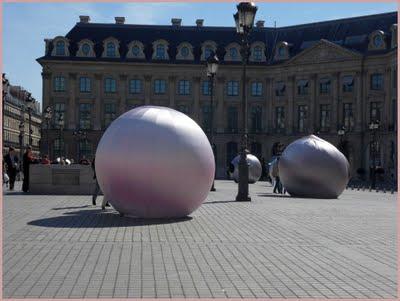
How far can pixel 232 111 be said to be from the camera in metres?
86.9

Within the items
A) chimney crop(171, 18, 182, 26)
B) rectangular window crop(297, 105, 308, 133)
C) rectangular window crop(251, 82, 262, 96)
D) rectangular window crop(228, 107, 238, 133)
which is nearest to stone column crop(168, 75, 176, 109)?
rectangular window crop(228, 107, 238, 133)

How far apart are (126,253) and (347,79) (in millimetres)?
70789

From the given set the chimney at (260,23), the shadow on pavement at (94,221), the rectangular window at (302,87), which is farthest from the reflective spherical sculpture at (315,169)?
the chimney at (260,23)

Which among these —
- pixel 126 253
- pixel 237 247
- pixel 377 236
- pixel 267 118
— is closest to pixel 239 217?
pixel 377 236

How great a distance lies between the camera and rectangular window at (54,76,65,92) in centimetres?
8506

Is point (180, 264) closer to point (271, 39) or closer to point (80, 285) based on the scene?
point (80, 285)

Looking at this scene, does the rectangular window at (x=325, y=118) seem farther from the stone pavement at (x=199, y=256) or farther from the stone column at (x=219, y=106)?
the stone pavement at (x=199, y=256)

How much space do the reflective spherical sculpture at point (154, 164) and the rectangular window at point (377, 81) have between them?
205 ft

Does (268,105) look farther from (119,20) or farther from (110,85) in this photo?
(119,20)

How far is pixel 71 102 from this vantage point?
85.1m

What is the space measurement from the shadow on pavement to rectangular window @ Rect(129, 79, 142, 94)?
A: 69451mm

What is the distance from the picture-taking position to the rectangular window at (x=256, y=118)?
86375 mm

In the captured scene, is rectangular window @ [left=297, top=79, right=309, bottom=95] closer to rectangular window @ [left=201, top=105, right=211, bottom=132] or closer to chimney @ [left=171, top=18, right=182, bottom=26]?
rectangular window @ [left=201, top=105, right=211, bottom=132]

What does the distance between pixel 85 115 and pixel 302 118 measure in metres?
27.1
